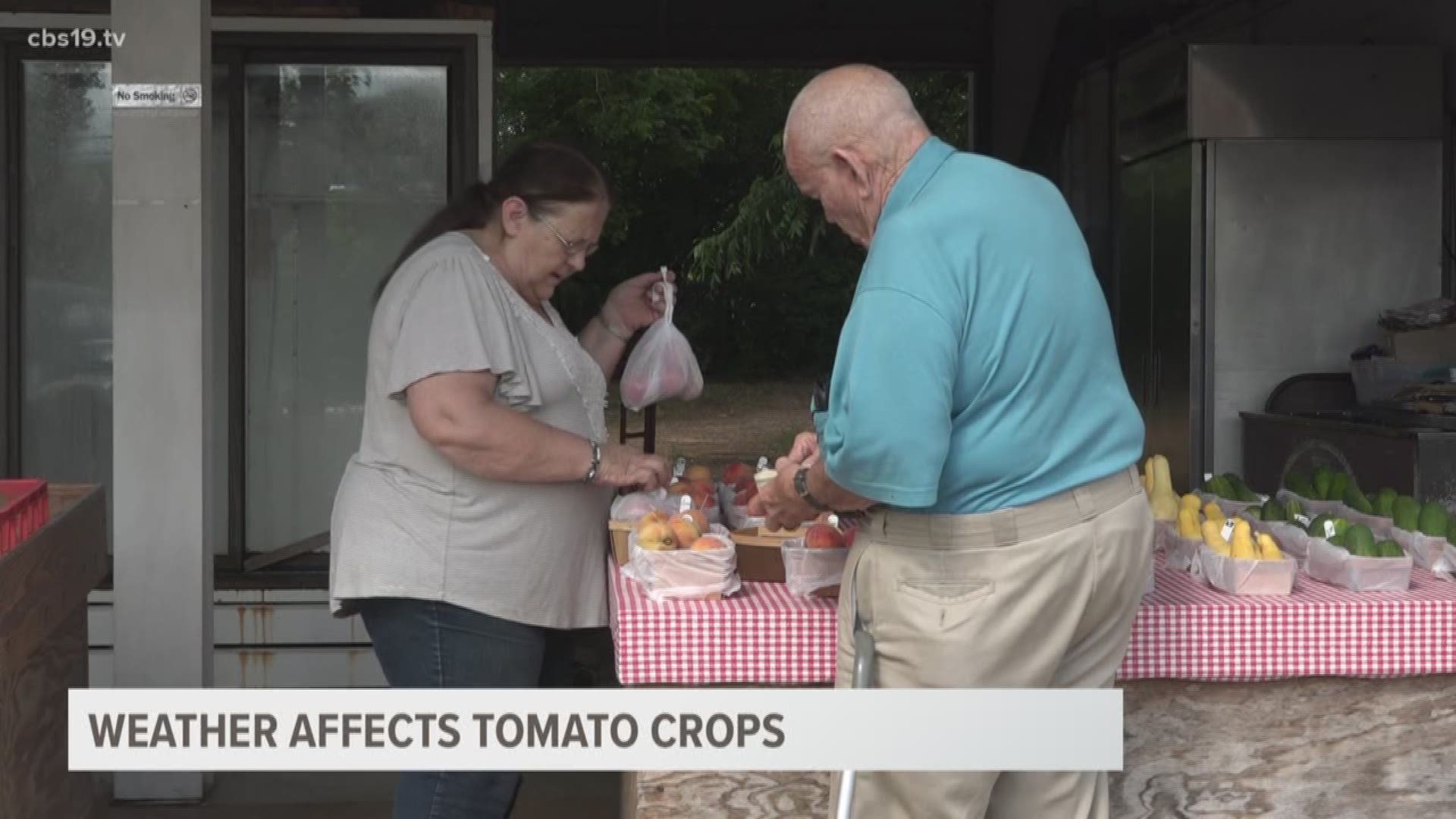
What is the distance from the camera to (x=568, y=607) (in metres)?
3.34

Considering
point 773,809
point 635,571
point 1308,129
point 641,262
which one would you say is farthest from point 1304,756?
point 641,262

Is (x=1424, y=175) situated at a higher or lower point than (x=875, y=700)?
higher

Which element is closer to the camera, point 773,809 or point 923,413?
point 923,413

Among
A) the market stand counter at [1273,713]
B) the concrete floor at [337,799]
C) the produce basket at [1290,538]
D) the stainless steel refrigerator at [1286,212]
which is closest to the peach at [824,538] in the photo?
the market stand counter at [1273,713]

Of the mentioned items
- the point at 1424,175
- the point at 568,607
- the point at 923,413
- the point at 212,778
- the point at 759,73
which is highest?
the point at 759,73

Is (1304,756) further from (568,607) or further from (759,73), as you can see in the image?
(759,73)

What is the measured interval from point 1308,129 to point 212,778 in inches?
208

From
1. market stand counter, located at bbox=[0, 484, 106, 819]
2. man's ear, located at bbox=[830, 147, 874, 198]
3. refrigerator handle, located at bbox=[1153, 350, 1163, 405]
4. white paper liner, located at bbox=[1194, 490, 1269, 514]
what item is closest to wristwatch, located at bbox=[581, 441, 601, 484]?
man's ear, located at bbox=[830, 147, 874, 198]

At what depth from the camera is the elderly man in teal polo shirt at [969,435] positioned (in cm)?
243

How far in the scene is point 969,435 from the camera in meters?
2.53

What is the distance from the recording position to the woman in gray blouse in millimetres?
3123

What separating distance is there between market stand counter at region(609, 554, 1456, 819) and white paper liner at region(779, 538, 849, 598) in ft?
0.10

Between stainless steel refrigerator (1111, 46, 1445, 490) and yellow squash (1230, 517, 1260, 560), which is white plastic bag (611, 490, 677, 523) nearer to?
yellow squash (1230, 517, 1260, 560)

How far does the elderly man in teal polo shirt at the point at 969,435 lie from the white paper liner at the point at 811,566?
475 millimetres
